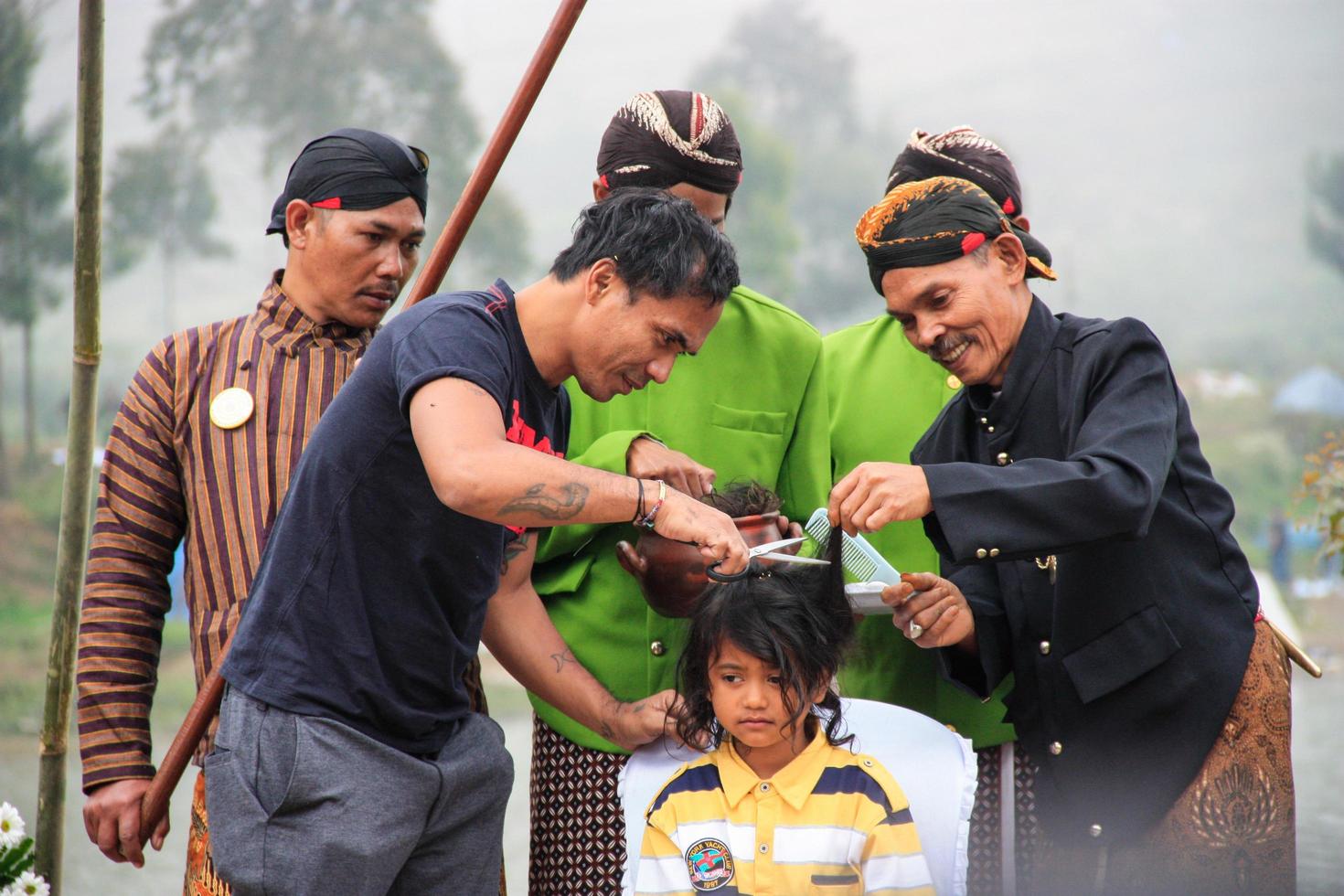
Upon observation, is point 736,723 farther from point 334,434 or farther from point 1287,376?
point 1287,376

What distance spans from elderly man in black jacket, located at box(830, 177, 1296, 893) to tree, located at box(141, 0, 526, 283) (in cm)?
883

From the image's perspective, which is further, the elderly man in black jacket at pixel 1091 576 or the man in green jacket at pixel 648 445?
the man in green jacket at pixel 648 445

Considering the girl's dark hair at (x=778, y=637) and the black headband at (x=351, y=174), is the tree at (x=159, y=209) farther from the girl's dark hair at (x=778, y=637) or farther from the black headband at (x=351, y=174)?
the girl's dark hair at (x=778, y=637)

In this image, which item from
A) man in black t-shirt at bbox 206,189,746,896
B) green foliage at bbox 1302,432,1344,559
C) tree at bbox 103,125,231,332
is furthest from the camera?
tree at bbox 103,125,231,332

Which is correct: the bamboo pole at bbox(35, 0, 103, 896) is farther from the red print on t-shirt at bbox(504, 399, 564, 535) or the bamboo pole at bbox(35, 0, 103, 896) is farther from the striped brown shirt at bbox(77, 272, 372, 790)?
the red print on t-shirt at bbox(504, 399, 564, 535)

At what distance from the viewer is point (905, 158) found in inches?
108

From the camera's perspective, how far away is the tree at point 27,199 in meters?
9.30

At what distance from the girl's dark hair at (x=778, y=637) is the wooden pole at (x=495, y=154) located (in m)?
0.75

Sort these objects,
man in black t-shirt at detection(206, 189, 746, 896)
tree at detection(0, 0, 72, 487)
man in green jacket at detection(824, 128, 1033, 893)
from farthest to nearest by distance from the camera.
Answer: tree at detection(0, 0, 72, 487), man in green jacket at detection(824, 128, 1033, 893), man in black t-shirt at detection(206, 189, 746, 896)

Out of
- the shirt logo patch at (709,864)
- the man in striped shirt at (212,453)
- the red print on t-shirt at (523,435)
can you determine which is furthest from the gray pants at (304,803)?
the shirt logo patch at (709,864)

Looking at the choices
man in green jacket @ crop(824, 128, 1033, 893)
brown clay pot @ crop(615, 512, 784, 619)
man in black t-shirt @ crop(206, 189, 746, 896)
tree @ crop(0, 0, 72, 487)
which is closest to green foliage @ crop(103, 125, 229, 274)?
tree @ crop(0, 0, 72, 487)

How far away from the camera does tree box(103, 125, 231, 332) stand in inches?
403

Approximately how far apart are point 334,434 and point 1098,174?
982 centimetres

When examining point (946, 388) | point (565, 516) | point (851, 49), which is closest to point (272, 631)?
point (565, 516)
